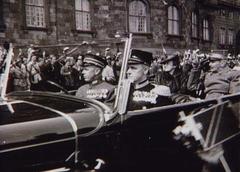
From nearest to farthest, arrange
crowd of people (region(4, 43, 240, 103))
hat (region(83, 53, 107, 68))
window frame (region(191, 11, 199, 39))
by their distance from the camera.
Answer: crowd of people (region(4, 43, 240, 103)) < hat (region(83, 53, 107, 68)) < window frame (region(191, 11, 199, 39))

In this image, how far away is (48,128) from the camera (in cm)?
305

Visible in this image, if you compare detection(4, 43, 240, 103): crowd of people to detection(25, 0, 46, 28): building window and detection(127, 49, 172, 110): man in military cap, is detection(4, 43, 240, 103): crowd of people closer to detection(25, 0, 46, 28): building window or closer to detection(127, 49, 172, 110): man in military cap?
detection(127, 49, 172, 110): man in military cap

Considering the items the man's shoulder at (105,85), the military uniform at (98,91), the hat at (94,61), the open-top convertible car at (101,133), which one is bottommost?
the open-top convertible car at (101,133)

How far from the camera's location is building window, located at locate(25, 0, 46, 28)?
19.2m

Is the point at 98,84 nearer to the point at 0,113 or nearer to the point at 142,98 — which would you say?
the point at 142,98

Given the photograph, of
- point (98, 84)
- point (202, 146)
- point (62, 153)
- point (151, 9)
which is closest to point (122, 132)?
point (62, 153)

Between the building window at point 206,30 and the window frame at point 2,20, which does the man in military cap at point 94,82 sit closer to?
the window frame at point 2,20

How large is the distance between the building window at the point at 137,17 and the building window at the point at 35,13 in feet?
19.8

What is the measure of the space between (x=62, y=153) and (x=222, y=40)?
3260cm

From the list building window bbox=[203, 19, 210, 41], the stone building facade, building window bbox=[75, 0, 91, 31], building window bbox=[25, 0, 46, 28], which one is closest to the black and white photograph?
the stone building facade

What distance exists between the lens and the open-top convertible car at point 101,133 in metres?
2.93

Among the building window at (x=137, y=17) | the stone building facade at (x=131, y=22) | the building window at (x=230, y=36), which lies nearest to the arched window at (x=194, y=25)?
the stone building facade at (x=131, y=22)

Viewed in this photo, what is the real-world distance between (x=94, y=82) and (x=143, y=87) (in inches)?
20.3

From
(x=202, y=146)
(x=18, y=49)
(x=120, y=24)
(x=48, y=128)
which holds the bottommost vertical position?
(x=202, y=146)
